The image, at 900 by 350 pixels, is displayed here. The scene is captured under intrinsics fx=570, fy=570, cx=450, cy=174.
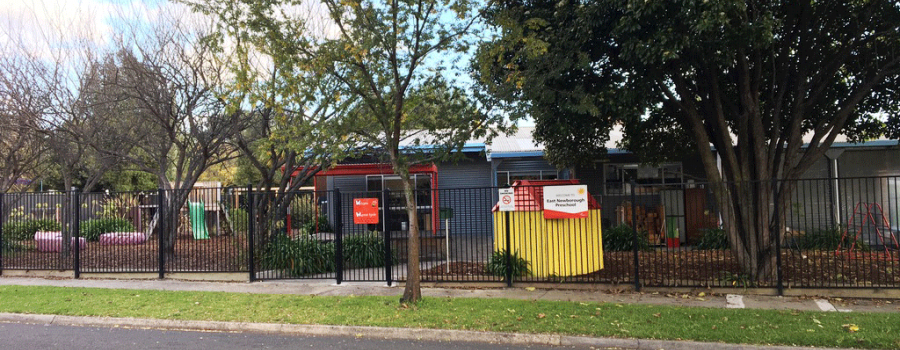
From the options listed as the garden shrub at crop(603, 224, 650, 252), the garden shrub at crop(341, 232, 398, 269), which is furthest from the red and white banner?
the garden shrub at crop(603, 224, 650, 252)

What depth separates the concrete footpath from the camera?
21.5ft

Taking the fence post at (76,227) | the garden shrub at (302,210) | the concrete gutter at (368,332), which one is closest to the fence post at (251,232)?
the garden shrub at (302,210)

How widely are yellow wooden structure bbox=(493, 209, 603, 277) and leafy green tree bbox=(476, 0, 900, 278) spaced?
167cm

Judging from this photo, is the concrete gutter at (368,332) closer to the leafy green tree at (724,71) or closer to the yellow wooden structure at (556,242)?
the leafy green tree at (724,71)

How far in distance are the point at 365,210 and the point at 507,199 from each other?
2.67 m

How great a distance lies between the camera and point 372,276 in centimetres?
1112

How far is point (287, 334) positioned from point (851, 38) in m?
10.1

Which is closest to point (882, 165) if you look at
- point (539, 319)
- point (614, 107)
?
point (614, 107)

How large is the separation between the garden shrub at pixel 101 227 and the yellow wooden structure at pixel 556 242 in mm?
9168

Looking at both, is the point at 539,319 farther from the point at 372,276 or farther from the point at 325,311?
the point at 372,276

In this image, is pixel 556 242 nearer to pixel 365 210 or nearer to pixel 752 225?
pixel 752 225

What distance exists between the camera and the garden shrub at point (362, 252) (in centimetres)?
1196

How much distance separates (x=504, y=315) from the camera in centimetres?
748

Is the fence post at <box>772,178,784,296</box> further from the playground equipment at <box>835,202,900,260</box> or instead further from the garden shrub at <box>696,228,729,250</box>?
the garden shrub at <box>696,228,729,250</box>
